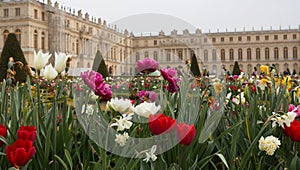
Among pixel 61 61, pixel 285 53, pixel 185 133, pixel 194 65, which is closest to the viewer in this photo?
pixel 185 133

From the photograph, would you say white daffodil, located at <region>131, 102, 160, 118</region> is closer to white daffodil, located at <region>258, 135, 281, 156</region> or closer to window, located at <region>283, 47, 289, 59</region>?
white daffodil, located at <region>258, 135, 281, 156</region>

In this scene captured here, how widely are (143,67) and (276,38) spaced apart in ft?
130

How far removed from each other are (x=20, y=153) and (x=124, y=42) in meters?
0.98

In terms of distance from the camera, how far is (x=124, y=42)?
5.48 feet

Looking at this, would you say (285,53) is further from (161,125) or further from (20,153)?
(20,153)

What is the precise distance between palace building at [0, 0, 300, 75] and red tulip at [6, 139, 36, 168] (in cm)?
62

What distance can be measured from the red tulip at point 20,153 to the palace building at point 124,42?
616 millimetres

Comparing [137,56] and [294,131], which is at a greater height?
[137,56]

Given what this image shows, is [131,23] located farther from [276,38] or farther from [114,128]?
[276,38]

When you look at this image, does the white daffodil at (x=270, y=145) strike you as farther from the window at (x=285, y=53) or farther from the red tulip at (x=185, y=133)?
the window at (x=285, y=53)

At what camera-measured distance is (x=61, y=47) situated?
990 inches

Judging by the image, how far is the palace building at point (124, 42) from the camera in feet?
5.49

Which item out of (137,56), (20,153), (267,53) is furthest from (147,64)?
(267,53)

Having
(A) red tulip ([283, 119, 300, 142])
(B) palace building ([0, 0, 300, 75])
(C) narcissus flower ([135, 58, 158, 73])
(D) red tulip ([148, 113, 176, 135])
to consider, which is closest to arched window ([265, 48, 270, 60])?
(B) palace building ([0, 0, 300, 75])
